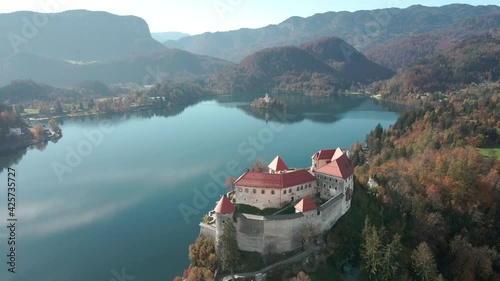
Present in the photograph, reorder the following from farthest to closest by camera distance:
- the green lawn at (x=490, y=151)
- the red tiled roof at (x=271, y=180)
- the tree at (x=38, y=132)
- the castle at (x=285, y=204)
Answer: the tree at (x=38, y=132) < the green lawn at (x=490, y=151) < the red tiled roof at (x=271, y=180) < the castle at (x=285, y=204)

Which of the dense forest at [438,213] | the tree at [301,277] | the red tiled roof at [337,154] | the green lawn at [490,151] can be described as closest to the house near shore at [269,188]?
the red tiled roof at [337,154]

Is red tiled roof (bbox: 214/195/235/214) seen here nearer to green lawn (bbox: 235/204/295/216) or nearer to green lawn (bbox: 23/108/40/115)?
green lawn (bbox: 235/204/295/216)

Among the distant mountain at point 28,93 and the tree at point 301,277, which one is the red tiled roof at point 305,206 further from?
Answer: the distant mountain at point 28,93

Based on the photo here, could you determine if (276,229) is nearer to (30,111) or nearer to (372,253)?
(372,253)

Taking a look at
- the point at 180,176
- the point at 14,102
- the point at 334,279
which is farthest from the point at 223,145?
the point at 14,102

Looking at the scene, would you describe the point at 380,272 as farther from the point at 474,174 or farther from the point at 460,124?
the point at 460,124

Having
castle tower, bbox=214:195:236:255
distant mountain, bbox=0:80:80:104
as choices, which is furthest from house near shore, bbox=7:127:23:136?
castle tower, bbox=214:195:236:255
